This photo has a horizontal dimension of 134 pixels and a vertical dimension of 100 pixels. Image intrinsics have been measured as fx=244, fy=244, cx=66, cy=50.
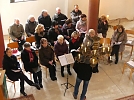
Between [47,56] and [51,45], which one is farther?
[51,45]

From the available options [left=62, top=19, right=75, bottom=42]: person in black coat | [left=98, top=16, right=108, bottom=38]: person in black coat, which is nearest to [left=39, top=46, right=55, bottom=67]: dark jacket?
[left=62, top=19, right=75, bottom=42]: person in black coat

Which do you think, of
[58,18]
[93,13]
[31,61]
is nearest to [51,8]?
[58,18]

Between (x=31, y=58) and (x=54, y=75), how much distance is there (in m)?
1.14

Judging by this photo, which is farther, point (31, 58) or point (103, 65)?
point (103, 65)

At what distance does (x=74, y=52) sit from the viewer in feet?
27.0

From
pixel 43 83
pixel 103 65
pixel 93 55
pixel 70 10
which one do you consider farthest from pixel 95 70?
pixel 70 10

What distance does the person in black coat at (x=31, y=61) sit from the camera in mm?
7094

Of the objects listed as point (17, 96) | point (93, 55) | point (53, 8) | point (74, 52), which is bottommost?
point (17, 96)

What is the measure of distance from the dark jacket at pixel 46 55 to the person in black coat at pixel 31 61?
30 cm

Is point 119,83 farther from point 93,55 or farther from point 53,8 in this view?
point 53,8

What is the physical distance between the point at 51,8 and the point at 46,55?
4.17m

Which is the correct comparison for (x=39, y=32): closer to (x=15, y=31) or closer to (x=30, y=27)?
(x=30, y=27)

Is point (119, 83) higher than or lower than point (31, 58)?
lower

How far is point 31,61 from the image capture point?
7.21m
